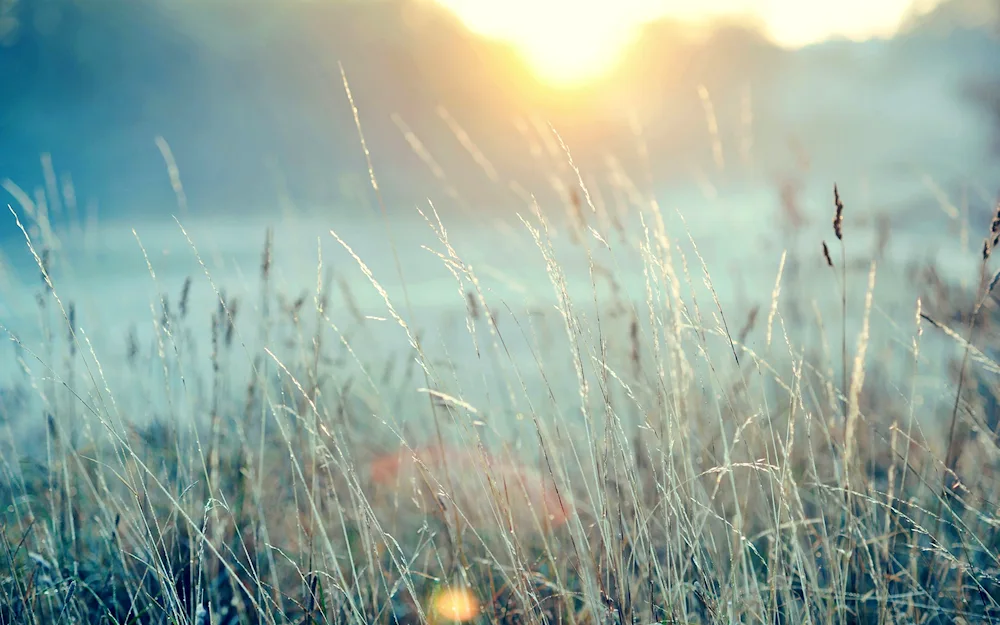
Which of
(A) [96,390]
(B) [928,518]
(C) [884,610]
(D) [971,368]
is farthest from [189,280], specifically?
(D) [971,368]

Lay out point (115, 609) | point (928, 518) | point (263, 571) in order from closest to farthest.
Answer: point (115, 609), point (263, 571), point (928, 518)

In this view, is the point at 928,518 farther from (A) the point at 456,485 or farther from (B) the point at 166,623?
(B) the point at 166,623

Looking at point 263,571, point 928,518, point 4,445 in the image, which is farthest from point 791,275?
point 4,445

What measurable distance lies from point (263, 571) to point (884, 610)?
167 cm

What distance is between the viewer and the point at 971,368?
283 cm

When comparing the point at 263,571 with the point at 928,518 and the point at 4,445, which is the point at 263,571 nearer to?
the point at 4,445

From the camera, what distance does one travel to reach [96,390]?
155 centimetres

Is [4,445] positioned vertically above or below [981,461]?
above

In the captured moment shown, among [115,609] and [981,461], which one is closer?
[115,609]

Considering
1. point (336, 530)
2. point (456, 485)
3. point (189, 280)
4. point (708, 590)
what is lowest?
point (336, 530)

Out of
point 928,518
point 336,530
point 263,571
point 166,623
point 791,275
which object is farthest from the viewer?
point 791,275

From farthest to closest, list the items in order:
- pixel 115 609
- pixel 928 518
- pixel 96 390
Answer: pixel 928 518
pixel 115 609
pixel 96 390

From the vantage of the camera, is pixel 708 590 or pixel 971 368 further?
pixel 971 368

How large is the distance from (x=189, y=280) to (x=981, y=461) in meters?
2.91
